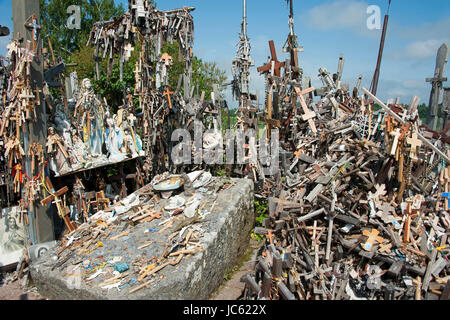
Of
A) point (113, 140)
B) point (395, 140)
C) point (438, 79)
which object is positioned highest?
point (438, 79)

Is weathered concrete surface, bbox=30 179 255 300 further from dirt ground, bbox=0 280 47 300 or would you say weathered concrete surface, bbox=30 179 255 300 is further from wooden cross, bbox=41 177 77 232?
wooden cross, bbox=41 177 77 232

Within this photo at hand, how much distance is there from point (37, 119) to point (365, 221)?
6.29 meters

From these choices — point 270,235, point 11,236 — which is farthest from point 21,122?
point 270,235

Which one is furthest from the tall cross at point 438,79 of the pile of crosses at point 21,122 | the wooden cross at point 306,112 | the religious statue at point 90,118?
the pile of crosses at point 21,122

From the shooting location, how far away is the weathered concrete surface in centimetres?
464

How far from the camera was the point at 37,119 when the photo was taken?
251 inches

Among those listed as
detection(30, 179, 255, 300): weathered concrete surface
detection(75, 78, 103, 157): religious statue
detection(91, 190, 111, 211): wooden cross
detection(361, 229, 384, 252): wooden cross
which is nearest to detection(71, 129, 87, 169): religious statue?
detection(75, 78, 103, 157): religious statue

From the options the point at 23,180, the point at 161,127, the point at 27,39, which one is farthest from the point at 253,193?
the point at 27,39

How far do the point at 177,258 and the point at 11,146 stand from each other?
3.81 metres

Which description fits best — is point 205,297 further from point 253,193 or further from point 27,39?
point 27,39

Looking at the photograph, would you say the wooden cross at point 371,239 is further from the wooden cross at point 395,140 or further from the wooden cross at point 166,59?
the wooden cross at point 166,59

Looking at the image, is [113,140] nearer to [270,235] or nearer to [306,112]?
[270,235]

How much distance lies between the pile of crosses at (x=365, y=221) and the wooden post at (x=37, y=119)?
13.8 ft

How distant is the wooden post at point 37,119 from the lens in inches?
243
